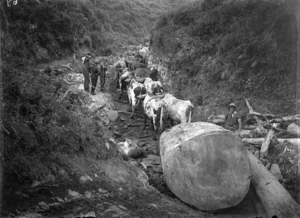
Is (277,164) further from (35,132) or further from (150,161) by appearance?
(35,132)

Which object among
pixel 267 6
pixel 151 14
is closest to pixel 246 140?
pixel 267 6

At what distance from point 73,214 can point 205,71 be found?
10.8 meters

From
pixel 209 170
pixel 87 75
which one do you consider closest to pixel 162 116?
pixel 87 75

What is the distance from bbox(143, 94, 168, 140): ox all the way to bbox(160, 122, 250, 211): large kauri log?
414cm

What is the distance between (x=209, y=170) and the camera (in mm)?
5984

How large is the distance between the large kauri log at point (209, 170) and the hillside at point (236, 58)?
18.1 feet

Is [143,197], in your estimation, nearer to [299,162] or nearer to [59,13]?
[299,162]

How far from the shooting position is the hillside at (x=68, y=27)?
61.9 ft

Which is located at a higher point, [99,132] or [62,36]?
[62,36]

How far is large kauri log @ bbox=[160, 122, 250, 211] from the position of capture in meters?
5.96

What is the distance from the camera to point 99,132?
7.68 meters

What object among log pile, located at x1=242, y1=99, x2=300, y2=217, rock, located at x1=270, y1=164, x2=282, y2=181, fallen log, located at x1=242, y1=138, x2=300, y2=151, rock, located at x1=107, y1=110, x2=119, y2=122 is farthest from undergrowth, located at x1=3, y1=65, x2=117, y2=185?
rock, located at x1=107, y1=110, x2=119, y2=122

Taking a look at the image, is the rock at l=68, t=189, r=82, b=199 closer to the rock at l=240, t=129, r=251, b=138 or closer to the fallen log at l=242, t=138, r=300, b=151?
the fallen log at l=242, t=138, r=300, b=151

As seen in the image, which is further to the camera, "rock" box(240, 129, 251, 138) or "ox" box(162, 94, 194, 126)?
"ox" box(162, 94, 194, 126)
